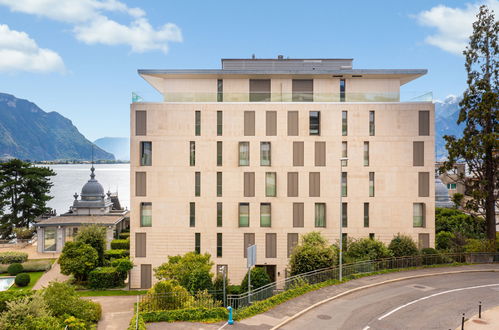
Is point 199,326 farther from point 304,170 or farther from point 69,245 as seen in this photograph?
point 69,245

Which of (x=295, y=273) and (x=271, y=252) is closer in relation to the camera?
(x=295, y=273)

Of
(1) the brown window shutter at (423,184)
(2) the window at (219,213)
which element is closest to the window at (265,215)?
(2) the window at (219,213)

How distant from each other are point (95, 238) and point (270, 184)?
A: 18017 mm

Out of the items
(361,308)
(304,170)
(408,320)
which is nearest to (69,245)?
(304,170)

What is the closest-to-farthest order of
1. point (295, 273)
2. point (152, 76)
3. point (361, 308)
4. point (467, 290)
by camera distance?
1. point (361, 308)
2. point (467, 290)
3. point (295, 273)
4. point (152, 76)

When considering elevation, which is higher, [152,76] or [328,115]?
[152,76]

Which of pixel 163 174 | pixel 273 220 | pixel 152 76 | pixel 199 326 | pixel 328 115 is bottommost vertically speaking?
pixel 199 326

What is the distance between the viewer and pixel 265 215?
32.8 meters

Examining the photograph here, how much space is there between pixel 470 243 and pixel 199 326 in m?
26.2

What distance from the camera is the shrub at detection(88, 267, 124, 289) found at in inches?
1280

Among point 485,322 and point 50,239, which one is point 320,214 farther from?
point 50,239

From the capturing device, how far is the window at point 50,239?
148 feet

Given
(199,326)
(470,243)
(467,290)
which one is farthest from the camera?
(470,243)

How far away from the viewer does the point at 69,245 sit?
3288cm
